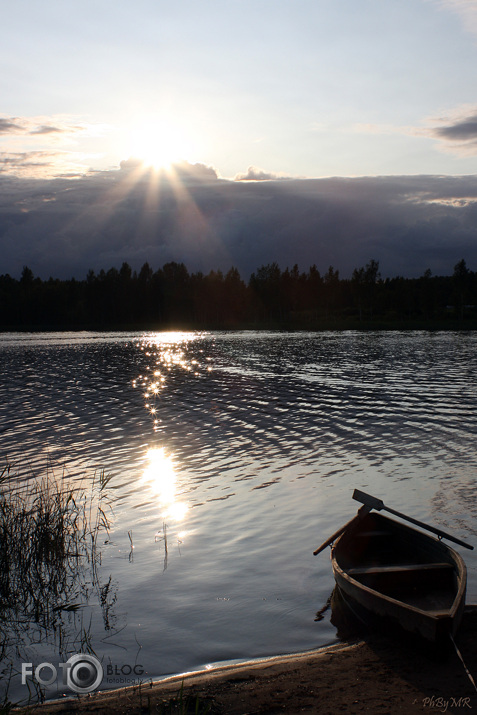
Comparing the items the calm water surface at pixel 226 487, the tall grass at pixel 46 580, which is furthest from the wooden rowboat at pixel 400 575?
the tall grass at pixel 46 580

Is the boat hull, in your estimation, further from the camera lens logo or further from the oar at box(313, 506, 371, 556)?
the camera lens logo

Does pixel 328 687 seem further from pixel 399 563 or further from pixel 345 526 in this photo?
pixel 345 526

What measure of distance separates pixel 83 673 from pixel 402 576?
5.76 metres

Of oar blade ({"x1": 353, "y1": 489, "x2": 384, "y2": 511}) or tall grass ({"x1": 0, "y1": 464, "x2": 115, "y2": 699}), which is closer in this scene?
tall grass ({"x1": 0, "y1": 464, "x2": 115, "y2": 699})

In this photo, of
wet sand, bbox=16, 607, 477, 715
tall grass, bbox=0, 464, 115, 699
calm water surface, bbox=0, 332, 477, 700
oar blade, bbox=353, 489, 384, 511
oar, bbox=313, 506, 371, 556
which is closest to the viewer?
wet sand, bbox=16, 607, 477, 715

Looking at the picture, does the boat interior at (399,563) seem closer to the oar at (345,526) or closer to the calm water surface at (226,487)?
the oar at (345,526)

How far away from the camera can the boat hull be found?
8742 millimetres

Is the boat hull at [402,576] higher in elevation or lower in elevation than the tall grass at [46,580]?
higher

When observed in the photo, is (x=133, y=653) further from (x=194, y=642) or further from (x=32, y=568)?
(x=32, y=568)

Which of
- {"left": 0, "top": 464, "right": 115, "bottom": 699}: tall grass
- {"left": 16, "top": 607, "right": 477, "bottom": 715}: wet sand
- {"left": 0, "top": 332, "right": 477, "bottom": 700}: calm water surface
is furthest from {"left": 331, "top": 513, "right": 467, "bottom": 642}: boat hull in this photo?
{"left": 0, "top": 464, "right": 115, "bottom": 699}: tall grass

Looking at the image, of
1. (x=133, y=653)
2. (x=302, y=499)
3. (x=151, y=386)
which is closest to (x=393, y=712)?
(x=133, y=653)

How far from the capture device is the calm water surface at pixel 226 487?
10.2 metres

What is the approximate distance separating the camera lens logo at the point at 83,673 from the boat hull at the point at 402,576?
442 cm

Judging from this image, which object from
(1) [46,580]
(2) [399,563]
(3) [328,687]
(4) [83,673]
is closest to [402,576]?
(2) [399,563]
